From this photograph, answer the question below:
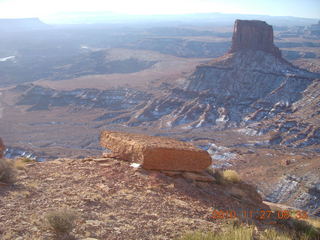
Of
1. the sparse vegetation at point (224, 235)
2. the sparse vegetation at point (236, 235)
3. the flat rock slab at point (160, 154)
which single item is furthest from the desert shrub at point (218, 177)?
the sparse vegetation at point (224, 235)

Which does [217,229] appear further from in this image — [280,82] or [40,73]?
[40,73]

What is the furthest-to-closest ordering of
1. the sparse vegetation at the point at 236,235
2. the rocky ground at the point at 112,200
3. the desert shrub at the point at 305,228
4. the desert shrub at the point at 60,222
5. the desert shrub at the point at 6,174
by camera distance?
the desert shrub at the point at 6,174 → the desert shrub at the point at 305,228 → the rocky ground at the point at 112,200 → the sparse vegetation at the point at 236,235 → the desert shrub at the point at 60,222

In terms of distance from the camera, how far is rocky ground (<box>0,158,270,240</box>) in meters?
6.31

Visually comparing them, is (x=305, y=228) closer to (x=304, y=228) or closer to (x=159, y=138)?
(x=304, y=228)

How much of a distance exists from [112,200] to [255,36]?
6753 cm

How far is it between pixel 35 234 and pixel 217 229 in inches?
114

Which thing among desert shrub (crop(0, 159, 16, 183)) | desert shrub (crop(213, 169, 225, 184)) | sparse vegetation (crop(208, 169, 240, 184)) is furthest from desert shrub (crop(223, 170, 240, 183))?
desert shrub (crop(0, 159, 16, 183))

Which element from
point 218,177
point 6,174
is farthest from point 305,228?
point 6,174

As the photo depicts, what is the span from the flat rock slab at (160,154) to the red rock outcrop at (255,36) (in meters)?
64.2

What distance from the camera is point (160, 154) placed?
31.4 feet

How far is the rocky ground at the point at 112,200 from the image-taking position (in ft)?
20.7

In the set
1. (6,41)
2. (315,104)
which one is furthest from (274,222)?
(6,41)

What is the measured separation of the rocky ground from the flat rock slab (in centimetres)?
29

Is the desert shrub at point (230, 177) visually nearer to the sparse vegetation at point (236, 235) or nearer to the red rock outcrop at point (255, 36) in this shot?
the sparse vegetation at point (236, 235)
